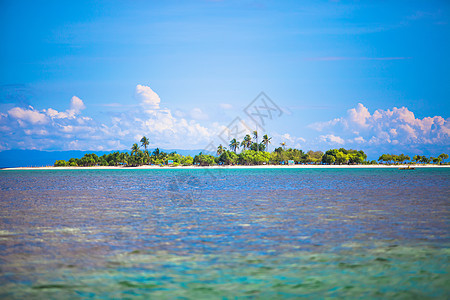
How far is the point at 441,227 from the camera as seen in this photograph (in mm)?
23469

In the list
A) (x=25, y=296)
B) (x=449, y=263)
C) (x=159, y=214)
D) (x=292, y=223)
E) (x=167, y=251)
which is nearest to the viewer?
(x=25, y=296)

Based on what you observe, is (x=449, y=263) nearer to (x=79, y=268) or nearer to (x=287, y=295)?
(x=287, y=295)

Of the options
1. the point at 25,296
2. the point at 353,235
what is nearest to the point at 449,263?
the point at 353,235

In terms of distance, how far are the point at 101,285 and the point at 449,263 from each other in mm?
13719

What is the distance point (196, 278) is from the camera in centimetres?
1375

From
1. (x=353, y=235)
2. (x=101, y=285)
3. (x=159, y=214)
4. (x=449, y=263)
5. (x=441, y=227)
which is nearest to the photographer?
(x=101, y=285)

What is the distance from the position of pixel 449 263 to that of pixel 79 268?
1499 centimetres

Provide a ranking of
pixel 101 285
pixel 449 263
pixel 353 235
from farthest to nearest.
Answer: pixel 353 235 < pixel 449 263 < pixel 101 285

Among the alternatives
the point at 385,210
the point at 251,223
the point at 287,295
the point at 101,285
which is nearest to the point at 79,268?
the point at 101,285

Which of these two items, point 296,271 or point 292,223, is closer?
point 296,271

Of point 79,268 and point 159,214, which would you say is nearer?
point 79,268

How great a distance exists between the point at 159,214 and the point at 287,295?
1949cm

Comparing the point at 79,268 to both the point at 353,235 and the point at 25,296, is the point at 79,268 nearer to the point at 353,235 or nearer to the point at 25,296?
the point at 25,296

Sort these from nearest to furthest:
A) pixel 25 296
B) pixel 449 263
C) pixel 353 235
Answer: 1. pixel 25 296
2. pixel 449 263
3. pixel 353 235
